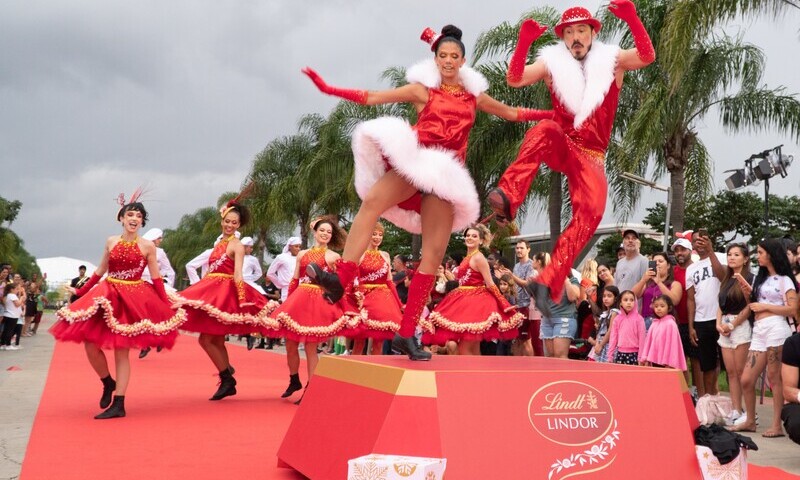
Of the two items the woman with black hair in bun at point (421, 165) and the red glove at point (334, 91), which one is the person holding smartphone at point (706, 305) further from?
the red glove at point (334, 91)

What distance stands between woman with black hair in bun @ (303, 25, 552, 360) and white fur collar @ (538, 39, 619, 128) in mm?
363

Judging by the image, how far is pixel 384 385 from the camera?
3.47 m

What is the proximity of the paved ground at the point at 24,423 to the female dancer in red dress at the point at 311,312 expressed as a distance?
2122 mm

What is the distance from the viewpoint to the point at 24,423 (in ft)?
18.1

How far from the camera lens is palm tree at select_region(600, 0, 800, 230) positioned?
13.1 metres

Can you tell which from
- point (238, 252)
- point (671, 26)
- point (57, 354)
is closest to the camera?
point (238, 252)

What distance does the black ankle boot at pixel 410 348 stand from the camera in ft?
13.7

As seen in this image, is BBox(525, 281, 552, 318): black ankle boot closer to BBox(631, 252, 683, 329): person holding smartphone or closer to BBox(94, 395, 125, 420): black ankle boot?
BBox(631, 252, 683, 329): person holding smartphone

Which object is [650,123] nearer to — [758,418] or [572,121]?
[758,418]

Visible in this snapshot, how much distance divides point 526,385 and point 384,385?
637mm

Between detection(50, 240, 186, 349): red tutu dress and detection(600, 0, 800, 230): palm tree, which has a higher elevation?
detection(600, 0, 800, 230): palm tree

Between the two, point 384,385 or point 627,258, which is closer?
point 384,385

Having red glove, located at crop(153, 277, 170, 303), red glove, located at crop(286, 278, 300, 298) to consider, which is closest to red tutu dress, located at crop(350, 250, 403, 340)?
red glove, located at crop(286, 278, 300, 298)

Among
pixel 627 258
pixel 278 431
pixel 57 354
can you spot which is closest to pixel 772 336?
pixel 627 258
